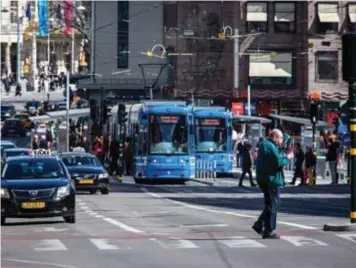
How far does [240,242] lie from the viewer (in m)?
21.0

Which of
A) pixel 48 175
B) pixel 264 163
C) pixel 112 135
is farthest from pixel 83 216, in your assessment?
pixel 112 135

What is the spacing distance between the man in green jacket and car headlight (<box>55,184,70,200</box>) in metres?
6.42

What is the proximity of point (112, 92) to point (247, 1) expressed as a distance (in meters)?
15.1

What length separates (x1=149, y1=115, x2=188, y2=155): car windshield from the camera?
164 ft

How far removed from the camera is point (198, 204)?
3494 cm

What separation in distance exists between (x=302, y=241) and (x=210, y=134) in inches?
1412

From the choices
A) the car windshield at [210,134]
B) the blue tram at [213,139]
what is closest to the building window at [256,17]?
the blue tram at [213,139]

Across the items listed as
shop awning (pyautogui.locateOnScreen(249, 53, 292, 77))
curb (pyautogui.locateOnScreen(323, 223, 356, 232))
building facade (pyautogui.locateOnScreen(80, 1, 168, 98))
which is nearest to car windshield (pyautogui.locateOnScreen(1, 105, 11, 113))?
building facade (pyautogui.locateOnScreen(80, 1, 168, 98))

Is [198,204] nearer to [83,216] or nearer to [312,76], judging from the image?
[83,216]

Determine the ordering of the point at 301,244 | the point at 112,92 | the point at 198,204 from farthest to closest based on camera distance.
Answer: the point at 112,92 < the point at 198,204 < the point at 301,244

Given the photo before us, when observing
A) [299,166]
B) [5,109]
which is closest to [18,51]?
[5,109]

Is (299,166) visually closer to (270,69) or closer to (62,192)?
(62,192)

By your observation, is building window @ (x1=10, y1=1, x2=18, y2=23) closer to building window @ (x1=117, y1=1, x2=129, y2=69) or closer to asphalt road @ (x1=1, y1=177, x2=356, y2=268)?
building window @ (x1=117, y1=1, x2=129, y2=69)

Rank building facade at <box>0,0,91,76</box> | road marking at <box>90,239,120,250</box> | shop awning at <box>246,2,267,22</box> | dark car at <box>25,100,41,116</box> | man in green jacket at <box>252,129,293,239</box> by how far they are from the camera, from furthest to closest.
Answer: building facade at <box>0,0,91,76</box> < dark car at <box>25,100,41,116</box> < shop awning at <box>246,2,267,22</box> < man in green jacket at <box>252,129,293,239</box> < road marking at <box>90,239,120,250</box>
